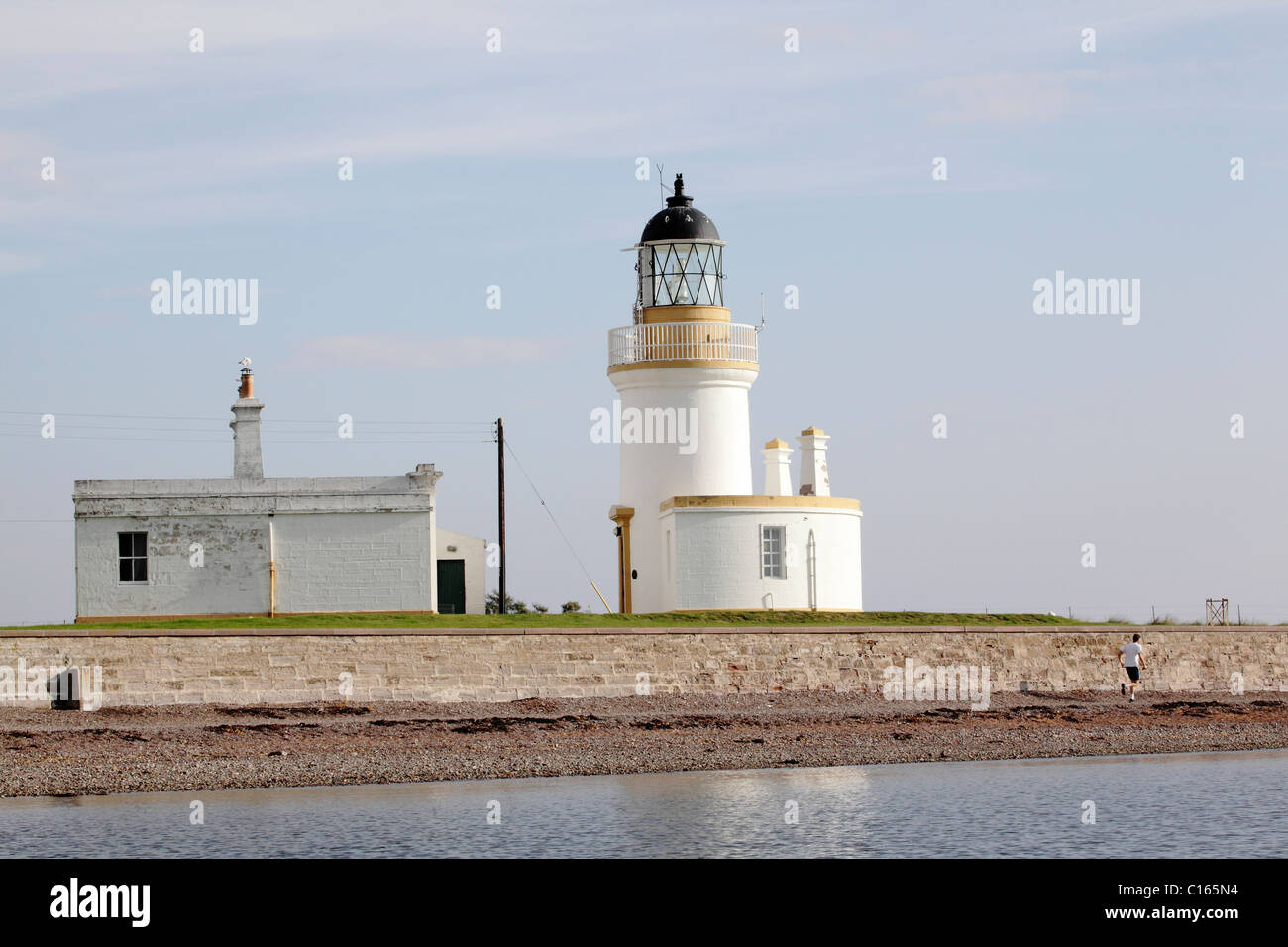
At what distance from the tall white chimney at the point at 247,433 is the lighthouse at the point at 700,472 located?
7199 millimetres

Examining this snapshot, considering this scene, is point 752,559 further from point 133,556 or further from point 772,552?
point 133,556

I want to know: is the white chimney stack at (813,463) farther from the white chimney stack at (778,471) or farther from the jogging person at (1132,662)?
the jogging person at (1132,662)

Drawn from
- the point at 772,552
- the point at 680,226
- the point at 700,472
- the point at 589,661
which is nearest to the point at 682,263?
the point at 680,226

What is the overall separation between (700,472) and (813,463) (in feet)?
8.47

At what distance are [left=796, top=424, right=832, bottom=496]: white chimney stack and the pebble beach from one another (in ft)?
20.4

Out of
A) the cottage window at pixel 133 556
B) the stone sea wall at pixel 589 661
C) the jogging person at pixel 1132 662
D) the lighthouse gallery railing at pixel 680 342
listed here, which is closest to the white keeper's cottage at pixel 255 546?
the cottage window at pixel 133 556

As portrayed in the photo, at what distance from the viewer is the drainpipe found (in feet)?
100

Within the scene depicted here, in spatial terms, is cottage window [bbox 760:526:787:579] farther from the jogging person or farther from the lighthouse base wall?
the jogging person

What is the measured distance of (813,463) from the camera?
3447cm

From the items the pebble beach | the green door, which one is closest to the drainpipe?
the green door

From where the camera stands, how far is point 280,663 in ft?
Answer: 88.1

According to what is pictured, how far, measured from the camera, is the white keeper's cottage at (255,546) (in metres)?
30.5
